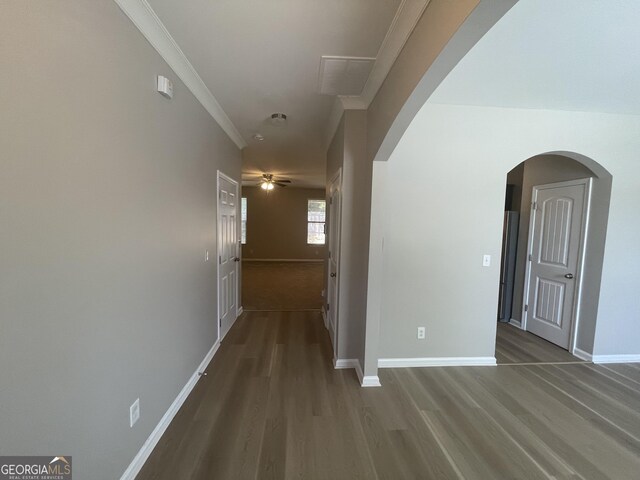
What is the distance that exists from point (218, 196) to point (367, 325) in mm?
2082

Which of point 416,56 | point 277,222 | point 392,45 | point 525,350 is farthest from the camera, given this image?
point 277,222

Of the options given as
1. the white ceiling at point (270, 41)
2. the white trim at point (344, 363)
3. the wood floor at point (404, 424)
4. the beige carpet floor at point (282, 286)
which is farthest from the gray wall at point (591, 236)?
the beige carpet floor at point (282, 286)

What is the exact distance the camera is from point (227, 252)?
3367 millimetres

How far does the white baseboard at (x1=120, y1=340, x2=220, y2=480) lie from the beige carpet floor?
212cm

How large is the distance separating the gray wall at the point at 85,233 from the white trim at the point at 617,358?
14.0ft

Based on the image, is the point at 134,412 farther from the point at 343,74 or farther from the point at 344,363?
the point at 343,74

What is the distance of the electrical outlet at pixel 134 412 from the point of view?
4.76 ft

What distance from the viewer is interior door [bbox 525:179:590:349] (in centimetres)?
304

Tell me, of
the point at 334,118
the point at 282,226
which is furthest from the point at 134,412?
the point at 282,226

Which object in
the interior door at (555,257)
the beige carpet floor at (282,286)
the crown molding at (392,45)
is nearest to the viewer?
the crown molding at (392,45)

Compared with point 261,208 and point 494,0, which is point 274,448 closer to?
point 494,0

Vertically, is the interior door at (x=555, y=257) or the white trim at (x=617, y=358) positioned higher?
the interior door at (x=555, y=257)

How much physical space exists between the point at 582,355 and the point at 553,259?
3.67ft

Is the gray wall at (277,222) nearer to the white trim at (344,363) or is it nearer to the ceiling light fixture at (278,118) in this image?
the ceiling light fixture at (278,118)
